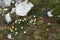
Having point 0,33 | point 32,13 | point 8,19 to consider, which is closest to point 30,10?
point 32,13

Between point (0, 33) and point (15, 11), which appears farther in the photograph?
point (15, 11)

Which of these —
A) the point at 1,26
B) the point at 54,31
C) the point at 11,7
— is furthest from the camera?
the point at 11,7

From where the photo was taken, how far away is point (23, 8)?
5.96 meters

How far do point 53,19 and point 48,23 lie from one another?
0.16 m

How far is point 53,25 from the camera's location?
18.3 feet

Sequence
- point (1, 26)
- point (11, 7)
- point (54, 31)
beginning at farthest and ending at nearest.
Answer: point (11, 7), point (1, 26), point (54, 31)

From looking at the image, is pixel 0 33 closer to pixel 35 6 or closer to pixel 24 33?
pixel 24 33

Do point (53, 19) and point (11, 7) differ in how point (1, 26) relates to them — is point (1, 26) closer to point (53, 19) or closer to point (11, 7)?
point (11, 7)

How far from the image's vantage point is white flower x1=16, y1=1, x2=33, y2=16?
5.90 metres

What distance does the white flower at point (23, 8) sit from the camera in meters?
5.90

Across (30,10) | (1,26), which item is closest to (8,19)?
(1,26)

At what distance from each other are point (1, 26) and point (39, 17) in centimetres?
97

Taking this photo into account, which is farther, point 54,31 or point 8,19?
point 8,19

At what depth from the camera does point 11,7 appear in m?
6.31
